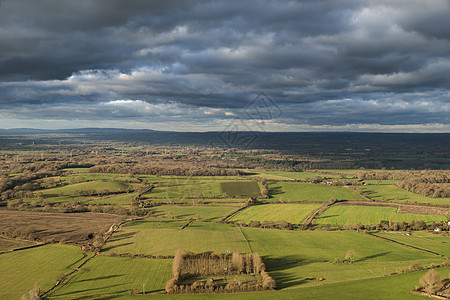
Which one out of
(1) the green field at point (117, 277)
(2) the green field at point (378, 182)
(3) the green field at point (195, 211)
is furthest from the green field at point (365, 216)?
(1) the green field at point (117, 277)

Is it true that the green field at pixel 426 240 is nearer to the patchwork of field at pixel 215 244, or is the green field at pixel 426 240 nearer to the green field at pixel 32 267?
the patchwork of field at pixel 215 244

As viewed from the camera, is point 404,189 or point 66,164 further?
point 66,164

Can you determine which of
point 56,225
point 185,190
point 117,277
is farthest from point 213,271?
point 185,190

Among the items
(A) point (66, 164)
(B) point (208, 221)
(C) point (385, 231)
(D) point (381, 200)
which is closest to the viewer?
(C) point (385, 231)

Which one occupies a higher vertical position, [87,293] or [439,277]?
[439,277]

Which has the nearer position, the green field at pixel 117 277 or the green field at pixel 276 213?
the green field at pixel 117 277

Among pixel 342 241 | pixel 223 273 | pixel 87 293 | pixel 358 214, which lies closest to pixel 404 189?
pixel 358 214

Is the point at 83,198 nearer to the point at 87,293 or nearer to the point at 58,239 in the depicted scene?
the point at 58,239
